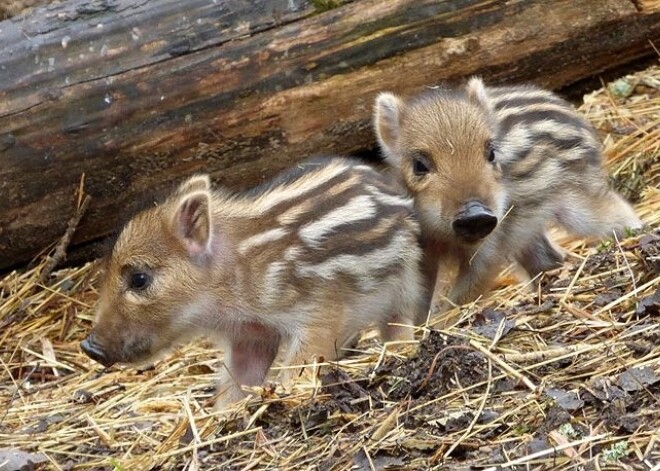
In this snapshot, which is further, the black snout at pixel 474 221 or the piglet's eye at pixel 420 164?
the piglet's eye at pixel 420 164

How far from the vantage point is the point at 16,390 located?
561 centimetres

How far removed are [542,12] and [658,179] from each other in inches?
50.2

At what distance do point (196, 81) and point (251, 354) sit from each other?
1.36 meters

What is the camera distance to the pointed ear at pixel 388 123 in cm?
594

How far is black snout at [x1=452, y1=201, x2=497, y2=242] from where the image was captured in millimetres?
5332

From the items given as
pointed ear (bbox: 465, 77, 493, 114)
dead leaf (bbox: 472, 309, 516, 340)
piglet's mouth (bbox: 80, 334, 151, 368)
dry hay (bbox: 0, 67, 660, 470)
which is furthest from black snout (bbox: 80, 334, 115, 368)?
pointed ear (bbox: 465, 77, 493, 114)

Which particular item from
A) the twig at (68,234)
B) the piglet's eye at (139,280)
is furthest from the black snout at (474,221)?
the twig at (68,234)

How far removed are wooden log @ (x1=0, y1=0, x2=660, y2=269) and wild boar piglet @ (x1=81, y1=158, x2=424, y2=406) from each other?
72 centimetres

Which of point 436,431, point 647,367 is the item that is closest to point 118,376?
point 436,431

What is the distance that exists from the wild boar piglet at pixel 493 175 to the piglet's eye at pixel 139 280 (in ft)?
4.29

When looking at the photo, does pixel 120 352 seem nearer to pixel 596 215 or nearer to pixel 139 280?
pixel 139 280

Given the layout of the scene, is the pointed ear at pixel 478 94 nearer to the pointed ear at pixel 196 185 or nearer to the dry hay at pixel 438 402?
the dry hay at pixel 438 402

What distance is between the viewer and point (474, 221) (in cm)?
534

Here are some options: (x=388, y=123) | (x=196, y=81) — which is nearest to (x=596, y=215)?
(x=388, y=123)
